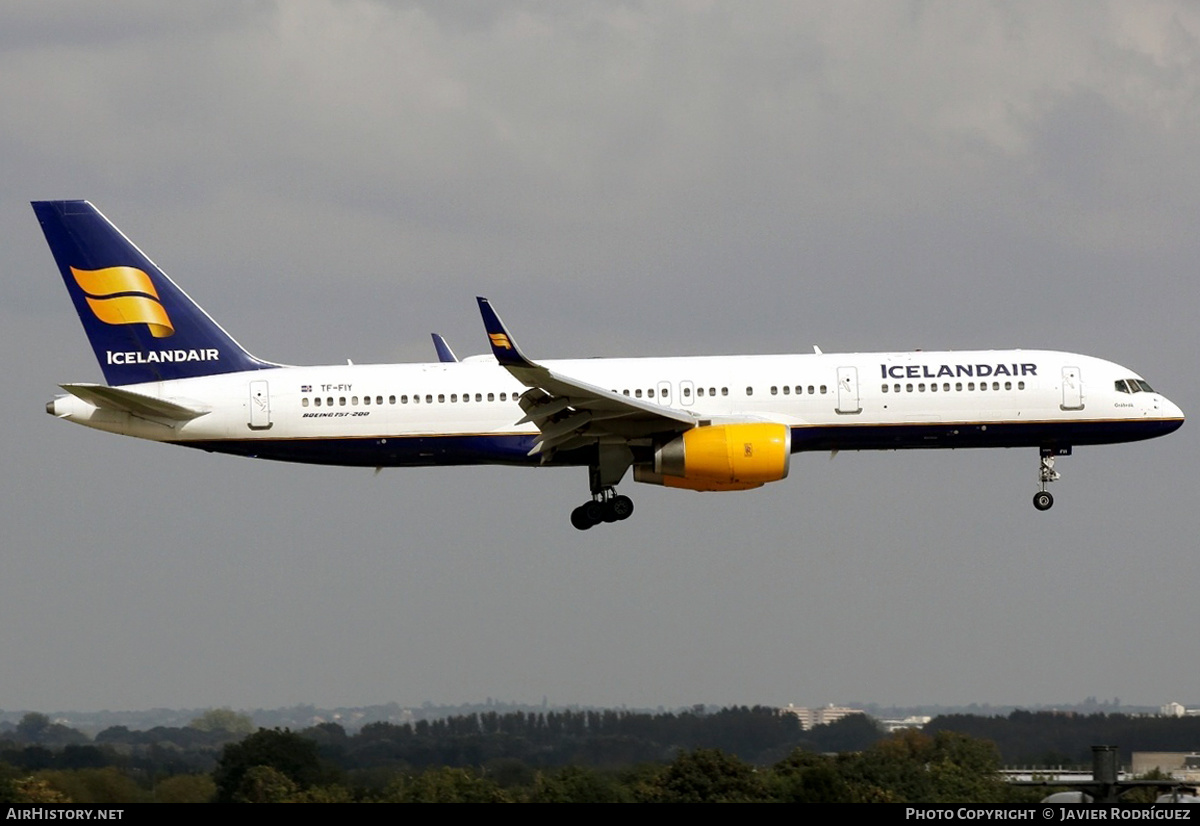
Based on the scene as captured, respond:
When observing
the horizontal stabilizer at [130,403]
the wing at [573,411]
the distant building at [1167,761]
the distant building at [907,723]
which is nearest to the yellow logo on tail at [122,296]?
the horizontal stabilizer at [130,403]

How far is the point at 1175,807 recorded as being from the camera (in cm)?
2322

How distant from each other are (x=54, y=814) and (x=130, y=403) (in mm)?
19258

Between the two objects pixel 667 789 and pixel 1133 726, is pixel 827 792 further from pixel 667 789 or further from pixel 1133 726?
pixel 1133 726

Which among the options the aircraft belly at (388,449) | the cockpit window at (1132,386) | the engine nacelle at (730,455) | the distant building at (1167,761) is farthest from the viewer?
the distant building at (1167,761)

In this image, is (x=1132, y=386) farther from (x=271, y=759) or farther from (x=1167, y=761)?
(x=271, y=759)

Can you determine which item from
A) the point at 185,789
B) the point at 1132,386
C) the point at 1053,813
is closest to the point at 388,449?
the point at 185,789

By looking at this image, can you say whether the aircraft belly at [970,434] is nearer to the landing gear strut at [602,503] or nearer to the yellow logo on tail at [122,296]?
the landing gear strut at [602,503]

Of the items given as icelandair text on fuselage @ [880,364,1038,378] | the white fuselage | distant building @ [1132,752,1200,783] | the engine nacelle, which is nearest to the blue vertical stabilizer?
the white fuselage

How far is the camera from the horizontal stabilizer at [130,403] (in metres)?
42.4

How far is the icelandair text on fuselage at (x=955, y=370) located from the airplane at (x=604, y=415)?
4 cm

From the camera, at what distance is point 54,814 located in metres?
25.5

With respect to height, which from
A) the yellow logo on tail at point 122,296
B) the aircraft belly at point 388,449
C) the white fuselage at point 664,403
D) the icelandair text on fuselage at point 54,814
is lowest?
the icelandair text on fuselage at point 54,814

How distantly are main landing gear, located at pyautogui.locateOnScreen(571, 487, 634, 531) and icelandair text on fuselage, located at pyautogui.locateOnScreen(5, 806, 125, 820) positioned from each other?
20182 millimetres

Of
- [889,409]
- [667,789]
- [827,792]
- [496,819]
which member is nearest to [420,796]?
[667,789]
